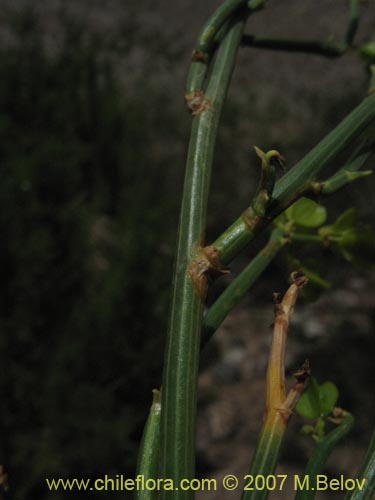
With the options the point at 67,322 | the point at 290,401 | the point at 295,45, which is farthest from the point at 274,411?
the point at 67,322

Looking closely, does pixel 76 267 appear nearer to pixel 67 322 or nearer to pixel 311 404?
pixel 67 322

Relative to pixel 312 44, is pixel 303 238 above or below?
below

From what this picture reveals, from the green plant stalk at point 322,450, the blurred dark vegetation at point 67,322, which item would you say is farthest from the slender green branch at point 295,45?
the blurred dark vegetation at point 67,322

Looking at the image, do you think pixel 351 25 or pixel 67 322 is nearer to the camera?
pixel 351 25

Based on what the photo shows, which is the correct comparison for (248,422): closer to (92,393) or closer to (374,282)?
(92,393)

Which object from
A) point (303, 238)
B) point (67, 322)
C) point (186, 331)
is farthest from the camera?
point (67, 322)

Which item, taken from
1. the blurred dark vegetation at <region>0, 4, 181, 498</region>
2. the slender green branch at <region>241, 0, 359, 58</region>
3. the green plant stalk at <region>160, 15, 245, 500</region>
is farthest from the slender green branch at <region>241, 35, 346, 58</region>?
the blurred dark vegetation at <region>0, 4, 181, 498</region>

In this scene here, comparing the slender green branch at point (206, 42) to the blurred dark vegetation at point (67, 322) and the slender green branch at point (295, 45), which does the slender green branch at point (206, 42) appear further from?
the blurred dark vegetation at point (67, 322)

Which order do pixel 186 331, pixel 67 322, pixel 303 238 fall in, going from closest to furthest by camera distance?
1. pixel 186 331
2. pixel 303 238
3. pixel 67 322
